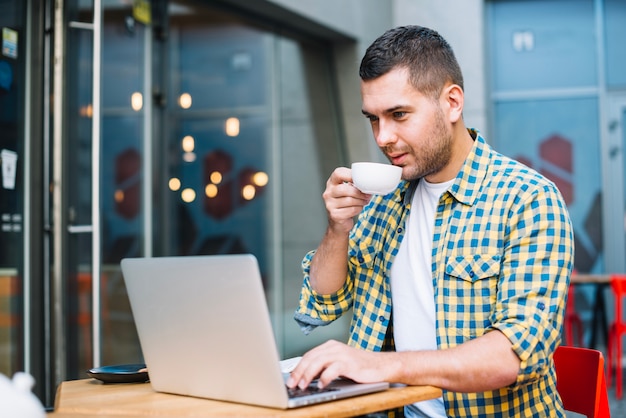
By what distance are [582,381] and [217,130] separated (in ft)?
14.2

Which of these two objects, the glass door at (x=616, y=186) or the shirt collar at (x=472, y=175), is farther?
the glass door at (x=616, y=186)

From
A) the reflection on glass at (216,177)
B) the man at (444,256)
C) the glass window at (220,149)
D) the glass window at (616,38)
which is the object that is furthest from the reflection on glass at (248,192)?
the man at (444,256)

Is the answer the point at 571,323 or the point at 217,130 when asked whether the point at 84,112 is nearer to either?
the point at 217,130

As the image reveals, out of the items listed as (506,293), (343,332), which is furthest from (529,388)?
(343,332)

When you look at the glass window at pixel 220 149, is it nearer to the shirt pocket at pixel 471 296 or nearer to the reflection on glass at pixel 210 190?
the reflection on glass at pixel 210 190

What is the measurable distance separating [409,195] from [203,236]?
13.0ft

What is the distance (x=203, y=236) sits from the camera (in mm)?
5898

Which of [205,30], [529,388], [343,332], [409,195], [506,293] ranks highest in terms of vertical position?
[205,30]

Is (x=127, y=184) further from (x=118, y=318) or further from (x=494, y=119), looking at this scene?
(x=494, y=119)

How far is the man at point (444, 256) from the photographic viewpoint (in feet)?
5.28

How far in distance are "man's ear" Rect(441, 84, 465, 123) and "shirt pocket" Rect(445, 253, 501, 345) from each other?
0.34 metres

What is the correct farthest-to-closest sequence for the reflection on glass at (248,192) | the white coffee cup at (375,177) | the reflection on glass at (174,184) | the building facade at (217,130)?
the reflection on glass at (248,192) < the reflection on glass at (174,184) < the building facade at (217,130) < the white coffee cup at (375,177)

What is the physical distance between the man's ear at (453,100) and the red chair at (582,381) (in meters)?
0.60

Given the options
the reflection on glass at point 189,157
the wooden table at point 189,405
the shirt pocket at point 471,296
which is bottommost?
the wooden table at point 189,405
